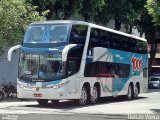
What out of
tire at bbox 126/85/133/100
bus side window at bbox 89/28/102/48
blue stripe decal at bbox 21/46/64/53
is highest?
bus side window at bbox 89/28/102/48

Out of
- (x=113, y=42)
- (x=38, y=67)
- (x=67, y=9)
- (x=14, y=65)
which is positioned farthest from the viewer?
(x=14, y=65)

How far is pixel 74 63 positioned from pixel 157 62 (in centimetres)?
5596

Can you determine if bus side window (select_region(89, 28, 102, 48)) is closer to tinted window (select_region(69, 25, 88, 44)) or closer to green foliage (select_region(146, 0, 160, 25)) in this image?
tinted window (select_region(69, 25, 88, 44))

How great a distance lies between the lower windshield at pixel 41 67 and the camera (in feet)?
66.7

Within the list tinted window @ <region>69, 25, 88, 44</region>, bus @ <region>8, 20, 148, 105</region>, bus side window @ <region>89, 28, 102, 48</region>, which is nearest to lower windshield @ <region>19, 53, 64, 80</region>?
bus @ <region>8, 20, 148, 105</region>

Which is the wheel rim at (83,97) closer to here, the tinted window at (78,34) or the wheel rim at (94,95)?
the wheel rim at (94,95)

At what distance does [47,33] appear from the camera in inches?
828

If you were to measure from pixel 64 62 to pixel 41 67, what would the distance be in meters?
1.15

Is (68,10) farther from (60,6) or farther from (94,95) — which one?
(94,95)

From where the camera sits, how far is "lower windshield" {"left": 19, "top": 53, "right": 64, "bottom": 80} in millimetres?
20328

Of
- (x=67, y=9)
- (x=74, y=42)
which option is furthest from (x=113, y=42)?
(x=67, y=9)

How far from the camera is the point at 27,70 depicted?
2095cm

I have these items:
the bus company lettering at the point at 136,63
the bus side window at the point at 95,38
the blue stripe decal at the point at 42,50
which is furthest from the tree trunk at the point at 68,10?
the blue stripe decal at the point at 42,50

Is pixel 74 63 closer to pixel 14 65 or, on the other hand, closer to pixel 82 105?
pixel 82 105
